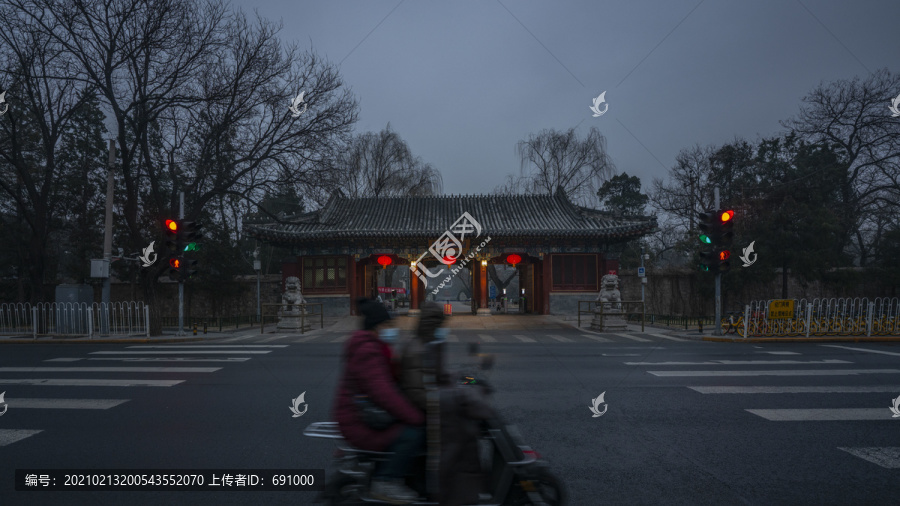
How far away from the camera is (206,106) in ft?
62.5

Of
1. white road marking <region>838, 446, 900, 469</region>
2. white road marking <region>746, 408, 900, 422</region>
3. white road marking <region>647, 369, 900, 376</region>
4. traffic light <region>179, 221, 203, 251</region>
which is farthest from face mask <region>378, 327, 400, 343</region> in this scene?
traffic light <region>179, 221, 203, 251</region>

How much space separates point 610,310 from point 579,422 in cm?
1504

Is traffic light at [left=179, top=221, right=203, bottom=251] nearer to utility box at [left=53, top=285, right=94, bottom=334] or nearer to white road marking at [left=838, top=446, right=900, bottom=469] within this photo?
utility box at [left=53, top=285, right=94, bottom=334]

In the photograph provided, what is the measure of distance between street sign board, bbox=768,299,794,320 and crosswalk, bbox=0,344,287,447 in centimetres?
1455

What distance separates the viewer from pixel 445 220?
2847 centimetres

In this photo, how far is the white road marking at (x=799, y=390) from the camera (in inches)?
323

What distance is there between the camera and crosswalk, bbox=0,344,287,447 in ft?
24.9

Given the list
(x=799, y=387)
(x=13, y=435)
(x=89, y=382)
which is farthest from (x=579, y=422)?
(x=89, y=382)

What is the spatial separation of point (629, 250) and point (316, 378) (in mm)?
35383

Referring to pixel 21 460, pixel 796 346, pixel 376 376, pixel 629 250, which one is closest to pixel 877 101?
pixel 629 250

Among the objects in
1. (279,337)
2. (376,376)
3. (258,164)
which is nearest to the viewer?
(376,376)

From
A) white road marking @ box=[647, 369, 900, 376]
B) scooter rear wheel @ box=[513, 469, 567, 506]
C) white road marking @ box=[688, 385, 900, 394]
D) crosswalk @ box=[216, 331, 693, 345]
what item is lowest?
crosswalk @ box=[216, 331, 693, 345]

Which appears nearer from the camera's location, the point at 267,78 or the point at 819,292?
the point at 267,78

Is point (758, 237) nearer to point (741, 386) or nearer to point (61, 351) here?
point (741, 386)
